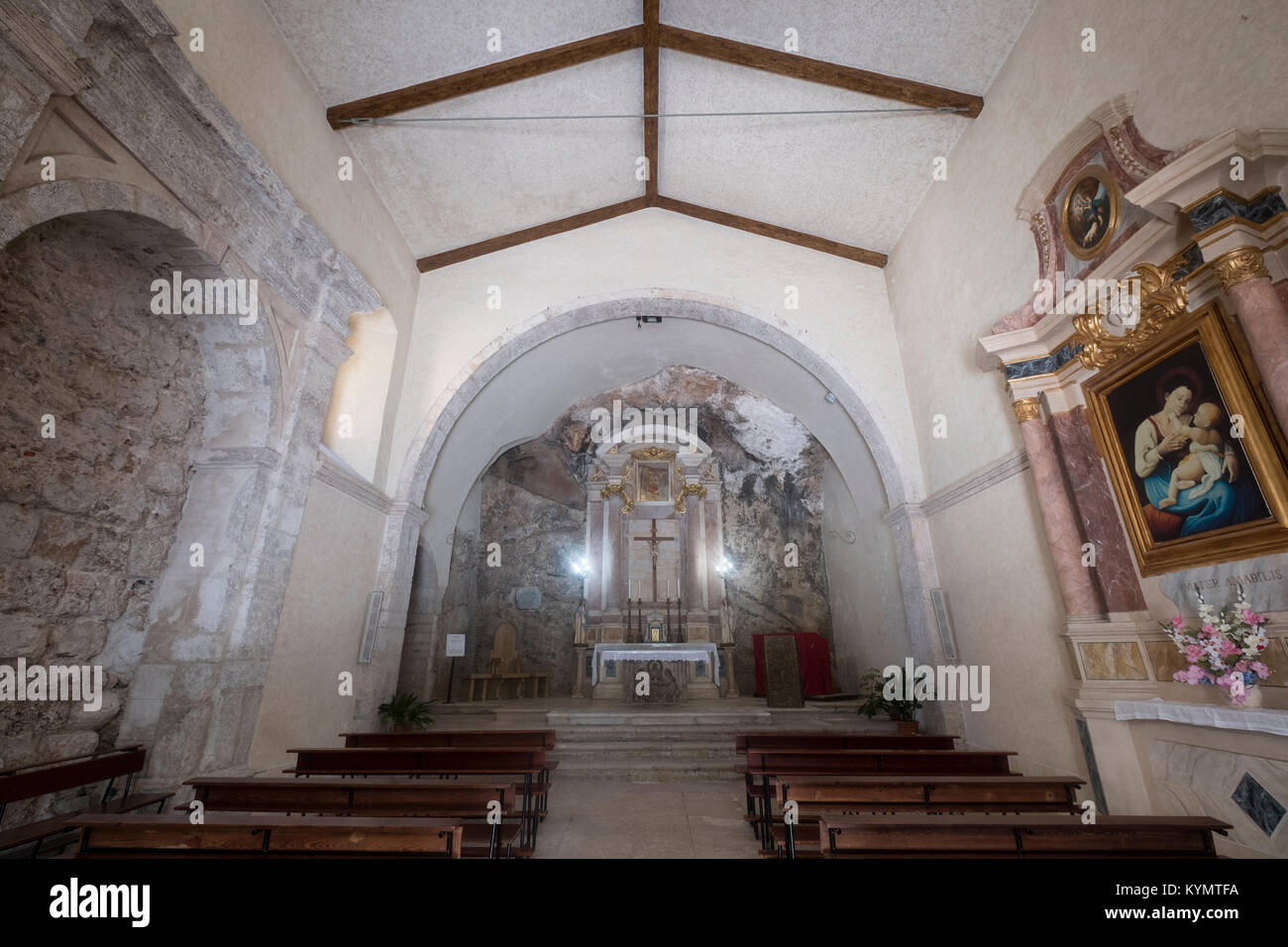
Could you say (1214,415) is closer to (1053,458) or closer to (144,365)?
(1053,458)

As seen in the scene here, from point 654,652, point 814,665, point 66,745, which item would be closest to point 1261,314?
point 654,652

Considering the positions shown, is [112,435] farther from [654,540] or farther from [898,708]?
[654,540]

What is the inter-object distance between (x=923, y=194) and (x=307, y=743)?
8883mm

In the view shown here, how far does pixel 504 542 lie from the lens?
12.6m

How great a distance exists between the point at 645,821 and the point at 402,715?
11.1 feet

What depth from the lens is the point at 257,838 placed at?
233cm

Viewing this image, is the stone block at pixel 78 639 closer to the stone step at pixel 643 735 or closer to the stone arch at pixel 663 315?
the stone arch at pixel 663 315

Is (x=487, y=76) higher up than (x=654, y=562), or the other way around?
(x=487, y=76)

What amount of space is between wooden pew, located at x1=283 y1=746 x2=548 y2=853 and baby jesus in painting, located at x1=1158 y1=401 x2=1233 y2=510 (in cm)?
460

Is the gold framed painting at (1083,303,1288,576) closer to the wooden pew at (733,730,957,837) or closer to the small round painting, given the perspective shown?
the small round painting

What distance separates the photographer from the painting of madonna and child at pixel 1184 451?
10.8 feet

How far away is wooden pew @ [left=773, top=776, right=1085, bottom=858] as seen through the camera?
9.79ft

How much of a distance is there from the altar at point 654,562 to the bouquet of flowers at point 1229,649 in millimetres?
7366
